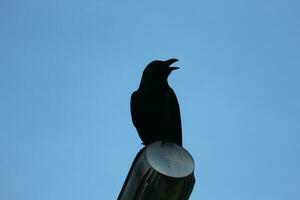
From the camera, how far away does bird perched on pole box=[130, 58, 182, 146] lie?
535cm

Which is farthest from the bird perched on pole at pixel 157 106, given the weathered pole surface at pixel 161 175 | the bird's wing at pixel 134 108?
the weathered pole surface at pixel 161 175

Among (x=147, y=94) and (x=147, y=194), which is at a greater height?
(x=147, y=94)

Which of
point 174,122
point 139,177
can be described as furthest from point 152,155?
point 174,122

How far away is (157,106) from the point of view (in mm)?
5395

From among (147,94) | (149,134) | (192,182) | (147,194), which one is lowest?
(147,194)

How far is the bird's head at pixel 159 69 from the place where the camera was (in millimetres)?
5449

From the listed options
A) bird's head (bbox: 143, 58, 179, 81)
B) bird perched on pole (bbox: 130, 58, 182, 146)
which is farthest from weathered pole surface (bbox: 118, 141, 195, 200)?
bird's head (bbox: 143, 58, 179, 81)

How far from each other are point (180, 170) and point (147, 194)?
321mm

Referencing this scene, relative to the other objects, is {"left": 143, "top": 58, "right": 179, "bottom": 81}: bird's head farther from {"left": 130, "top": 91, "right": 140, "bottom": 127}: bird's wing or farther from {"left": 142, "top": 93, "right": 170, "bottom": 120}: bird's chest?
{"left": 130, "top": 91, "right": 140, "bottom": 127}: bird's wing

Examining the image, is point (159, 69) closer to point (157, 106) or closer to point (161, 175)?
point (157, 106)

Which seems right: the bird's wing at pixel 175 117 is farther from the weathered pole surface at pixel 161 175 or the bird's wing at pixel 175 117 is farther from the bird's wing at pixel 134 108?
the weathered pole surface at pixel 161 175

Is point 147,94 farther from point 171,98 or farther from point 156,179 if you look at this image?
point 156,179

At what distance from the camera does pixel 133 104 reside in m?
5.69

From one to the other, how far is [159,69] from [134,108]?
1.86 feet
